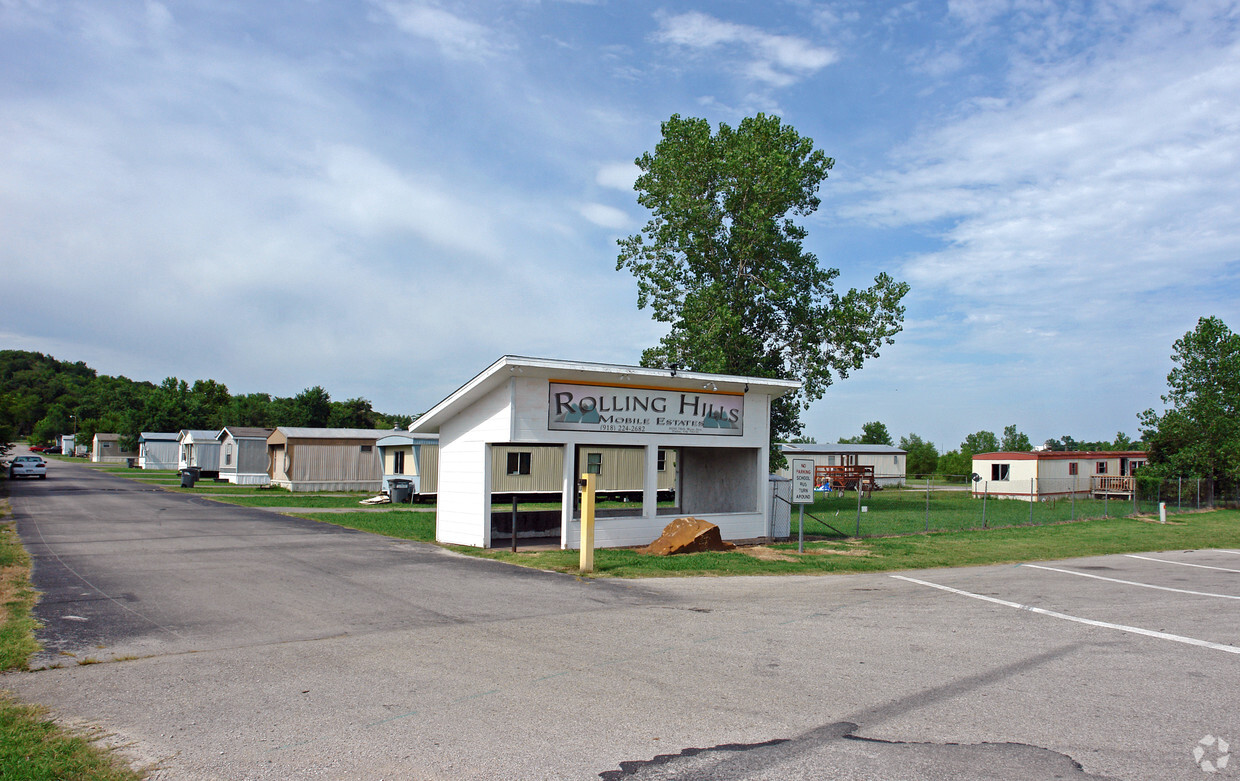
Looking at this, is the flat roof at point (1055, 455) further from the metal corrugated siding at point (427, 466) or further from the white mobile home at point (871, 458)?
the metal corrugated siding at point (427, 466)

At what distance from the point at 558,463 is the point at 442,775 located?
29018 millimetres

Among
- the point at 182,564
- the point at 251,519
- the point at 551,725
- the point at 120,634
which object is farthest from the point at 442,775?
the point at 251,519

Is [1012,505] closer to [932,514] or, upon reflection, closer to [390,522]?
[932,514]

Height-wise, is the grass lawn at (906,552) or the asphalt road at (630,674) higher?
the asphalt road at (630,674)

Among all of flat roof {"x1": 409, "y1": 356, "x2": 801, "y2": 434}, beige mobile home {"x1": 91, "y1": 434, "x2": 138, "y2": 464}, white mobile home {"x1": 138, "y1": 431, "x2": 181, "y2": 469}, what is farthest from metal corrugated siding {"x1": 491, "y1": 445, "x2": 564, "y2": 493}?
beige mobile home {"x1": 91, "y1": 434, "x2": 138, "y2": 464}

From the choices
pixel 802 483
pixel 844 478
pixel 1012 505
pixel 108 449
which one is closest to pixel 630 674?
pixel 802 483

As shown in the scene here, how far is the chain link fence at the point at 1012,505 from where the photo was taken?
24.9 meters

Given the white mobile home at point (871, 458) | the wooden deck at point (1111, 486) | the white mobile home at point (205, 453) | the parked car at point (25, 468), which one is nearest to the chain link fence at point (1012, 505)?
the wooden deck at point (1111, 486)

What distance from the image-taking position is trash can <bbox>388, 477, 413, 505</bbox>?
32188 millimetres

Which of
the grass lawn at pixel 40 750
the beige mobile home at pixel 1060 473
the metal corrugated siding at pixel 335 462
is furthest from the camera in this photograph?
the beige mobile home at pixel 1060 473

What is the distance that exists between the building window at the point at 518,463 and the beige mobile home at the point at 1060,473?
26.6 m

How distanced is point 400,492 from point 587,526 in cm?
2054

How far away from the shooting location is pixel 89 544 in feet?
53.1

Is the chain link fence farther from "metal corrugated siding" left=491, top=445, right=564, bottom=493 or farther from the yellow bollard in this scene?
"metal corrugated siding" left=491, top=445, right=564, bottom=493
